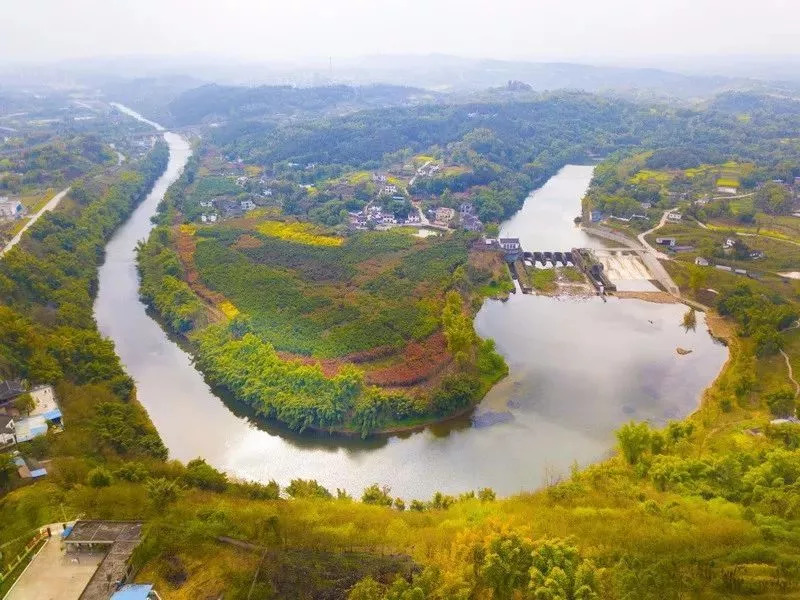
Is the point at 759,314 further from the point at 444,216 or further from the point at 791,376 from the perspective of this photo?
the point at 444,216

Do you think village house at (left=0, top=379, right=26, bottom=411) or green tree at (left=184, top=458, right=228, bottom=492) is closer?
green tree at (left=184, top=458, right=228, bottom=492)

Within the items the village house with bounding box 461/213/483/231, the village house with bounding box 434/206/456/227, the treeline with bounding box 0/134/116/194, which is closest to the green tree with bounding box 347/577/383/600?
the village house with bounding box 461/213/483/231

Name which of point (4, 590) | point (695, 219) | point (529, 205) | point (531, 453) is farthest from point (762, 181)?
point (4, 590)

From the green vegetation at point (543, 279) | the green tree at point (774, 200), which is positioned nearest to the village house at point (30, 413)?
the green vegetation at point (543, 279)

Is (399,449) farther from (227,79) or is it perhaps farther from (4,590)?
(227,79)

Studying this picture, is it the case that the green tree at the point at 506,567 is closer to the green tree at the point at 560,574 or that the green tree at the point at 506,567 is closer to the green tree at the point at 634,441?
the green tree at the point at 560,574

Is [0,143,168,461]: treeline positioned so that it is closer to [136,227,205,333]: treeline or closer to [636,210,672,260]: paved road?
[136,227,205,333]: treeline
